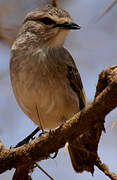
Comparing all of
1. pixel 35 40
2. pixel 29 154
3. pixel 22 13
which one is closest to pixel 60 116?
pixel 35 40

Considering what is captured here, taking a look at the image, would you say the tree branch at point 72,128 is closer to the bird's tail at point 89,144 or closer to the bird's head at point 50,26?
the bird's tail at point 89,144

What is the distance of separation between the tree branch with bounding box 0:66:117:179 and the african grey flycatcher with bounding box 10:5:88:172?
91 cm

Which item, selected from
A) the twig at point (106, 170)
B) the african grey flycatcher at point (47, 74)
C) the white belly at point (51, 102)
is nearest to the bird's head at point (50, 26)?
the african grey flycatcher at point (47, 74)

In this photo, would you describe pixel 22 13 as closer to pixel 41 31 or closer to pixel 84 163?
pixel 41 31

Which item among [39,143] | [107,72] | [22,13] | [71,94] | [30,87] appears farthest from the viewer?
[22,13]

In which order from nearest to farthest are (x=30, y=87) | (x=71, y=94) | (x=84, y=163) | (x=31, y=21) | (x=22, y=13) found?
(x=84, y=163), (x=30, y=87), (x=71, y=94), (x=31, y=21), (x=22, y=13)

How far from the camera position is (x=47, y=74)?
14.1 feet

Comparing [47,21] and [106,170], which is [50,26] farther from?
[106,170]

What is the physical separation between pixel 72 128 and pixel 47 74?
1.69 m

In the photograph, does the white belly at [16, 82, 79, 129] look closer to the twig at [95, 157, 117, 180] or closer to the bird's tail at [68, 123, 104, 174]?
the bird's tail at [68, 123, 104, 174]

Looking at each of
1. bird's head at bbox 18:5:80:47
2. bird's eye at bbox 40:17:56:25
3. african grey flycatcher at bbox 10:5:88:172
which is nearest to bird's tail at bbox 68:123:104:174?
african grey flycatcher at bbox 10:5:88:172

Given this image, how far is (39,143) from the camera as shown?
3.00 metres

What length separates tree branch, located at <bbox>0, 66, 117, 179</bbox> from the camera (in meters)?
2.42

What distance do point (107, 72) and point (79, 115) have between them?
0.37 meters
